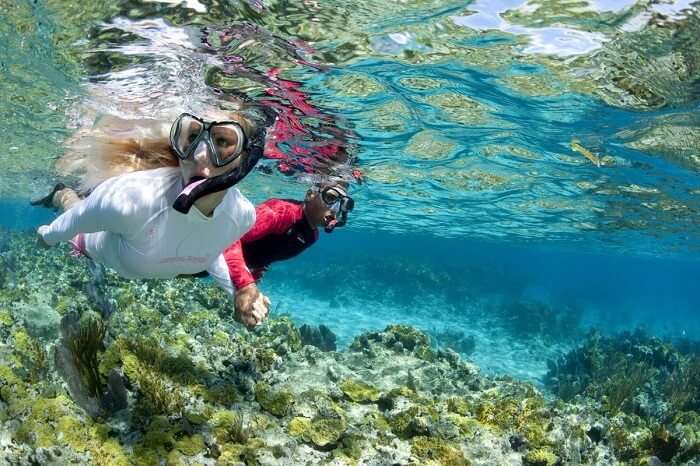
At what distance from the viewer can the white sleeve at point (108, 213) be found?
4051 millimetres

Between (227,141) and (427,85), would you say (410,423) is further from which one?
(427,85)

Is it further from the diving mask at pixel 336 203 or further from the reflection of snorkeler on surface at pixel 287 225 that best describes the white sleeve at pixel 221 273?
the diving mask at pixel 336 203

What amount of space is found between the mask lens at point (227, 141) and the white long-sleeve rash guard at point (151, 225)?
1.88 feet

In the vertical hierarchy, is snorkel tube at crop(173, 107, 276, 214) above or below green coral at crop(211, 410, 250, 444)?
above

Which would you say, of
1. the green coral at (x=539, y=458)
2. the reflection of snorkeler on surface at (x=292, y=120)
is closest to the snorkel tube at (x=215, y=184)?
the reflection of snorkeler on surface at (x=292, y=120)

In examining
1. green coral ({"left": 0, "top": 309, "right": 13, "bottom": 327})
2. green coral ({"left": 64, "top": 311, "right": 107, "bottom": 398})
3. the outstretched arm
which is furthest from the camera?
green coral ({"left": 0, "top": 309, "right": 13, "bottom": 327})

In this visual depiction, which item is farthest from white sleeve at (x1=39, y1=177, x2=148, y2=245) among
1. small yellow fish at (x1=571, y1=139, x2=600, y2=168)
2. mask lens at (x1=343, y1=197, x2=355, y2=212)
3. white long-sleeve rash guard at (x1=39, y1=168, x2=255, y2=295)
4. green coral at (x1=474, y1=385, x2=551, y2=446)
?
small yellow fish at (x1=571, y1=139, x2=600, y2=168)

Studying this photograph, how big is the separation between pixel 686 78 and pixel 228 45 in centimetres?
827

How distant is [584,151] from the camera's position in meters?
13.4

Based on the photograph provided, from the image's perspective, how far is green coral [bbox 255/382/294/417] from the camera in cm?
575

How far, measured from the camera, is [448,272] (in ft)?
131

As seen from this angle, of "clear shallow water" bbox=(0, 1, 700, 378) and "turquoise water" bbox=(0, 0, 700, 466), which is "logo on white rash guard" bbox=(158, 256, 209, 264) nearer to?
"turquoise water" bbox=(0, 0, 700, 466)

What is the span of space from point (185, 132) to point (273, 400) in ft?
11.2

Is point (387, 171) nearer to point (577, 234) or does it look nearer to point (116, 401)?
point (116, 401)
